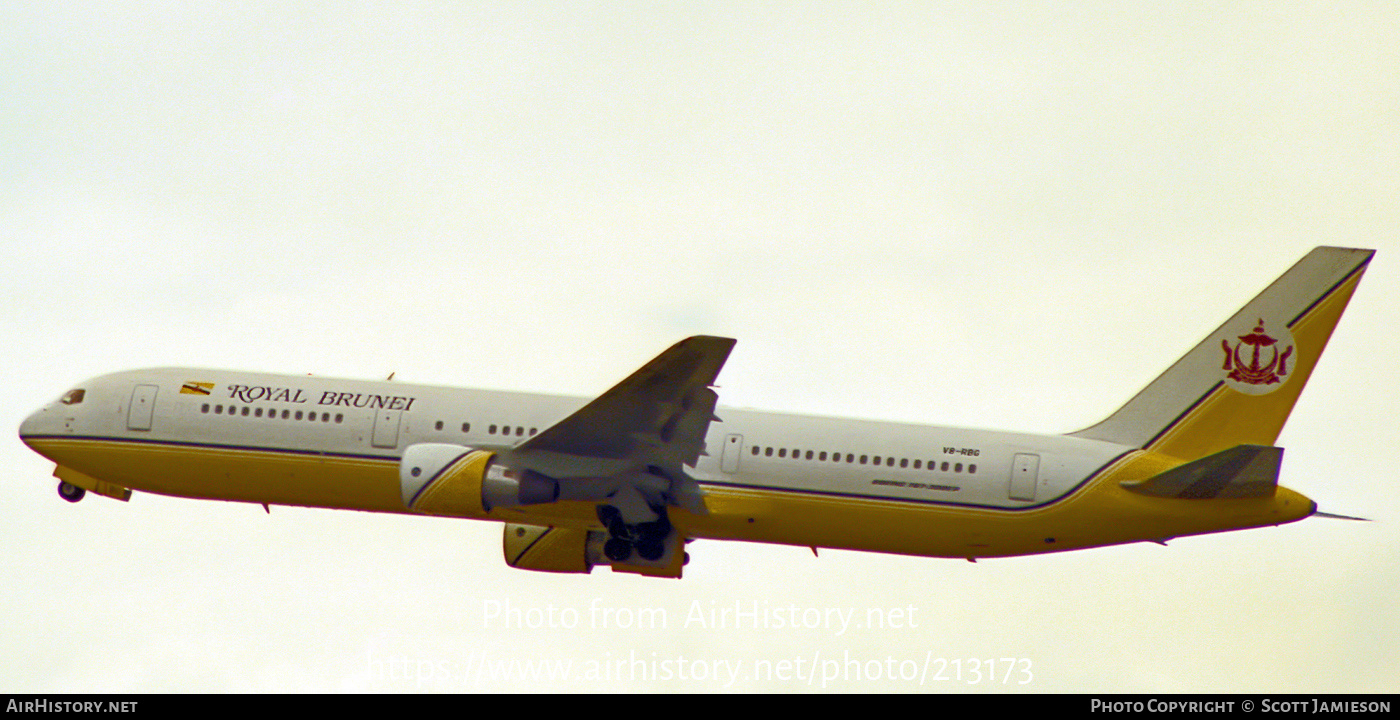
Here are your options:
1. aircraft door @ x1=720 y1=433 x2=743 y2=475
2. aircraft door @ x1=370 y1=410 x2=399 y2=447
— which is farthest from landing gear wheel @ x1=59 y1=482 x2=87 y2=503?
aircraft door @ x1=720 y1=433 x2=743 y2=475

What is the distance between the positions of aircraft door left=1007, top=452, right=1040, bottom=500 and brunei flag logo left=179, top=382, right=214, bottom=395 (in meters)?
18.3

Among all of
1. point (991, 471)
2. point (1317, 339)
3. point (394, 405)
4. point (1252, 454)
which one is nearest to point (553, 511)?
point (394, 405)

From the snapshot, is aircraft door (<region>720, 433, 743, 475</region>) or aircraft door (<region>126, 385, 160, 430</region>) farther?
aircraft door (<region>126, 385, 160, 430</region>)

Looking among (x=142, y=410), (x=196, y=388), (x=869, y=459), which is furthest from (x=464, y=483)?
(x=142, y=410)

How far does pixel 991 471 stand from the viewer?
30766 millimetres

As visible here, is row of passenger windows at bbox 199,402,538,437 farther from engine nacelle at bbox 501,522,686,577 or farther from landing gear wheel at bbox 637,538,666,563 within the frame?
landing gear wheel at bbox 637,538,666,563

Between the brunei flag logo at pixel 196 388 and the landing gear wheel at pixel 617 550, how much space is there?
32.9 feet

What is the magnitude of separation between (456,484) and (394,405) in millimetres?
3594

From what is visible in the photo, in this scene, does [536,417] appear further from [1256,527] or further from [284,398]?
[1256,527]

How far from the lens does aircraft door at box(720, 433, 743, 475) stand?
31484 millimetres

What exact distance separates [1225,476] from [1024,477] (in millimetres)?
4035

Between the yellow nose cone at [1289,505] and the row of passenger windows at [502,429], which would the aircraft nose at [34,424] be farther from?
the yellow nose cone at [1289,505]

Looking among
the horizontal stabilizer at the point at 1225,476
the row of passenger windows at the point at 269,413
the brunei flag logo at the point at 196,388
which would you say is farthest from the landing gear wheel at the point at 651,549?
the brunei flag logo at the point at 196,388

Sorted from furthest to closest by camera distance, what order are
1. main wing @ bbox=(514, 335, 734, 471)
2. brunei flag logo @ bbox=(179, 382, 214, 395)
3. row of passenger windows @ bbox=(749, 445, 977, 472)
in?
brunei flag logo @ bbox=(179, 382, 214, 395) → row of passenger windows @ bbox=(749, 445, 977, 472) → main wing @ bbox=(514, 335, 734, 471)
